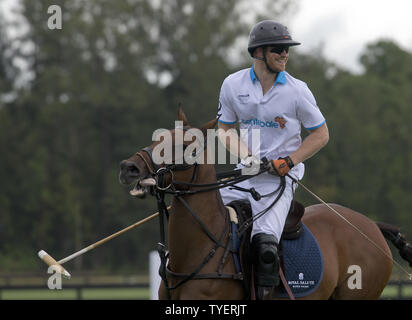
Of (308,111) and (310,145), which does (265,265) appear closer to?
(310,145)

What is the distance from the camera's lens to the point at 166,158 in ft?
20.2

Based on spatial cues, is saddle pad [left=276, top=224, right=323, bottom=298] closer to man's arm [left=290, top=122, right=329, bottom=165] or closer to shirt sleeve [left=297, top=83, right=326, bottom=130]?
man's arm [left=290, top=122, right=329, bottom=165]

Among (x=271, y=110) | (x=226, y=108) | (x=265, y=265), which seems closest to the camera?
(x=265, y=265)

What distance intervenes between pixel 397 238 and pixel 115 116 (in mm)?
36948

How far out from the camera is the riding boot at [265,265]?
658 cm

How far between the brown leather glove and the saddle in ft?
1.53

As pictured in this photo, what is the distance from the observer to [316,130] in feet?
23.1

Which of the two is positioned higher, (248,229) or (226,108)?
(226,108)

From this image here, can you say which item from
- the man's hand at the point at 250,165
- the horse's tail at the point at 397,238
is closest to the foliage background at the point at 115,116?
the horse's tail at the point at 397,238

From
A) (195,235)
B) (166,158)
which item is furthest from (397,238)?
Answer: (166,158)

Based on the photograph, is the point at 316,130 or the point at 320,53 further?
the point at 320,53
